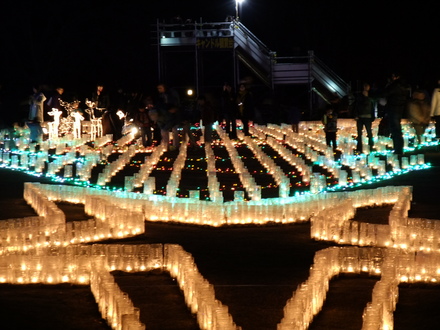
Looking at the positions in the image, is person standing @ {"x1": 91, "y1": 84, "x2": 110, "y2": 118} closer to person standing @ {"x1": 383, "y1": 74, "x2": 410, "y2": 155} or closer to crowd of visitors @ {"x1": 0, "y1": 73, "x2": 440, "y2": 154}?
crowd of visitors @ {"x1": 0, "y1": 73, "x2": 440, "y2": 154}

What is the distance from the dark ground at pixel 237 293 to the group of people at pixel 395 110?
8.29 metres

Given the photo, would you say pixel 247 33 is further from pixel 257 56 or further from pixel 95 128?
pixel 95 128

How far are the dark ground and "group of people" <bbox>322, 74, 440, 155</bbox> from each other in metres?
8.29

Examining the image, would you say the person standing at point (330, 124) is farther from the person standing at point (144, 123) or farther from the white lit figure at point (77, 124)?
the white lit figure at point (77, 124)

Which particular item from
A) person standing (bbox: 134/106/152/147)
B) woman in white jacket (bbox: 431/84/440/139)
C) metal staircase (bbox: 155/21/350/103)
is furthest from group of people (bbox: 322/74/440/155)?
metal staircase (bbox: 155/21/350/103)

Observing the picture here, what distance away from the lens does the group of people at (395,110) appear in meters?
19.0

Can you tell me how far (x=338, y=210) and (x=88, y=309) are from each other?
4533mm

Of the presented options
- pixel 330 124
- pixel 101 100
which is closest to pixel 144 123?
pixel 101 100

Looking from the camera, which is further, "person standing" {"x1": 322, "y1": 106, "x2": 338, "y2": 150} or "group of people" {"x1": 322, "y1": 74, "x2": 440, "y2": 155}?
"person standing" {"x1": 322, "y1": 106, "x2": 338, "y2": 150}

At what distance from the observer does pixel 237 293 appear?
834cm

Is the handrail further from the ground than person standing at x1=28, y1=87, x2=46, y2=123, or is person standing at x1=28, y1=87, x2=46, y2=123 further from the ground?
the handrail

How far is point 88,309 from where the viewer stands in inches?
309

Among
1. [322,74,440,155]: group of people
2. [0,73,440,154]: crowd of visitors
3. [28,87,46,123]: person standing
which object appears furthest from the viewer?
[28,87,46,123]: person standing

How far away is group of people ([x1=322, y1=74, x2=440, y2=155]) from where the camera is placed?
62.4ft
